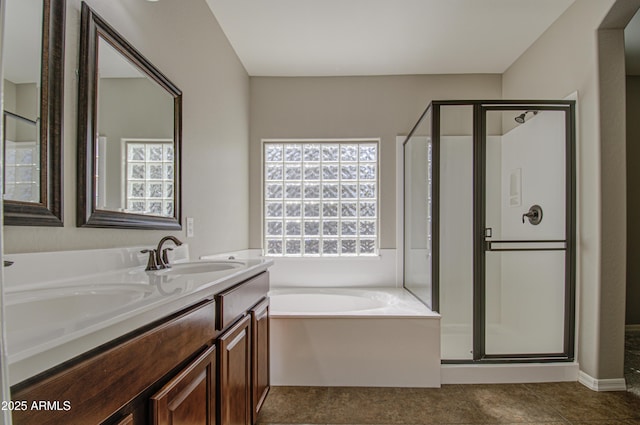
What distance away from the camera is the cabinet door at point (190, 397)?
32.6 inches

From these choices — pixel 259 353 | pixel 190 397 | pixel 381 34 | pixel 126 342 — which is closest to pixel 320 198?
pixel 381 34

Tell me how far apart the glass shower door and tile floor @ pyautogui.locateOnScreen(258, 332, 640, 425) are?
0.90 ft

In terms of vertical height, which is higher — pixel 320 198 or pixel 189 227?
pixel 320 198

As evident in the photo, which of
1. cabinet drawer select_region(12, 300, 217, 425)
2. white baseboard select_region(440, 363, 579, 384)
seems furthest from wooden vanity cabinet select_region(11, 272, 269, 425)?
white baseboard select_region(440, 363, 579, 384)

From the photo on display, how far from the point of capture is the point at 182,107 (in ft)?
6.35

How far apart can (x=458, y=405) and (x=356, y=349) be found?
2.24 feet

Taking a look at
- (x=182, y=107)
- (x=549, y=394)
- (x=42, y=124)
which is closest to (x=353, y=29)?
(x=182, y=107)

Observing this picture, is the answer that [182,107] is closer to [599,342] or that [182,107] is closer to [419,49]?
[419,49]

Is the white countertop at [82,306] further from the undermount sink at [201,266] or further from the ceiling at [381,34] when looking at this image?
the ceiling at [381,34]

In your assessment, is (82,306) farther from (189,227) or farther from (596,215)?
(596,215)

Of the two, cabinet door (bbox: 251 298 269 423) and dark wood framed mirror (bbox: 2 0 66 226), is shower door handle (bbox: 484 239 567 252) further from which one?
dark wood framed mirror (bbox: 2 0 66 226)

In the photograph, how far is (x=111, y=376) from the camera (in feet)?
2.19

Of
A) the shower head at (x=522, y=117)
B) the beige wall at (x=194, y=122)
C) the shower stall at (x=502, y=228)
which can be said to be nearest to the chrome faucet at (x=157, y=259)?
the beige wall at (x=194, y=122)

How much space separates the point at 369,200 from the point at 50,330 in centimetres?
303
